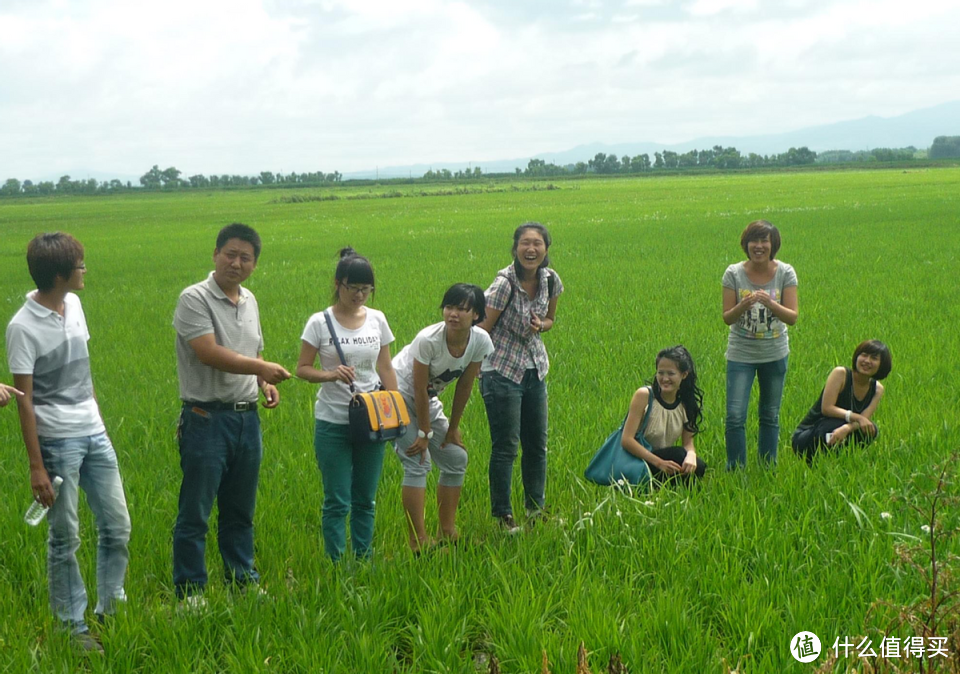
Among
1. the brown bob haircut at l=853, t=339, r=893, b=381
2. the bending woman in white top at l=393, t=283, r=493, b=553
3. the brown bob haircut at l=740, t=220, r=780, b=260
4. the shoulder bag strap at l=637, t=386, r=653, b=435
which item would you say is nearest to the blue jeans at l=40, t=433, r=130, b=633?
the bending woman in white top at l=393, t=283, r=493, b=553

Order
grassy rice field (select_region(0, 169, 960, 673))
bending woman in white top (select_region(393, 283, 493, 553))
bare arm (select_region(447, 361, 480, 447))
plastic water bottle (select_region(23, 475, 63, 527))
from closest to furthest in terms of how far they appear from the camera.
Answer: grassy rice field (select_region(0, 169, 960, 673)), plastic water bottle (select_region(23, 475, 63, 527)), bending woman in white top (select_region(393, 283, 493, 553)), bare arm (select_region(447, 361, 480, 447))

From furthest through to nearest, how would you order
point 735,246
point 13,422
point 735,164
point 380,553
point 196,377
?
point 735,164, point 735,246, point 13,422, point 380,553, point 196,377

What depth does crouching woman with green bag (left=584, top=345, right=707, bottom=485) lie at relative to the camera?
4.77m

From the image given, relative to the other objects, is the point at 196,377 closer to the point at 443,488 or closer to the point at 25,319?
the point at 25,319

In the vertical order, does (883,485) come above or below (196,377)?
below

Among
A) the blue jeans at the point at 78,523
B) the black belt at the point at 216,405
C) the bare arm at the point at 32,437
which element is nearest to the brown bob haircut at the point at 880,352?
the black belt at the point at 216,405

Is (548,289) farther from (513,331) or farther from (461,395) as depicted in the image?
(461,395)

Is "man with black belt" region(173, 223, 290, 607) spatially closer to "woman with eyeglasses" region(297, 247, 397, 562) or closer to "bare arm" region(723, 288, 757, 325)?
"woman with eyeglasses" region(297, 247, 397, 562)

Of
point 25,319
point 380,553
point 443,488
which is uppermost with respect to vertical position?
point 25,319

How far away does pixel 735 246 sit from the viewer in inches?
767

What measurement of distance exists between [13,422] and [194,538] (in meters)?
4.26

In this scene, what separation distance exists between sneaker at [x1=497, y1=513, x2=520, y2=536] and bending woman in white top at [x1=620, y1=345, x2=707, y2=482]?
76cm

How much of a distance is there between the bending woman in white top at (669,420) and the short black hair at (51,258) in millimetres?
2843

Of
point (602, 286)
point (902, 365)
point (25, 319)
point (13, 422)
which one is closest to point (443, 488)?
point (25, 319)
